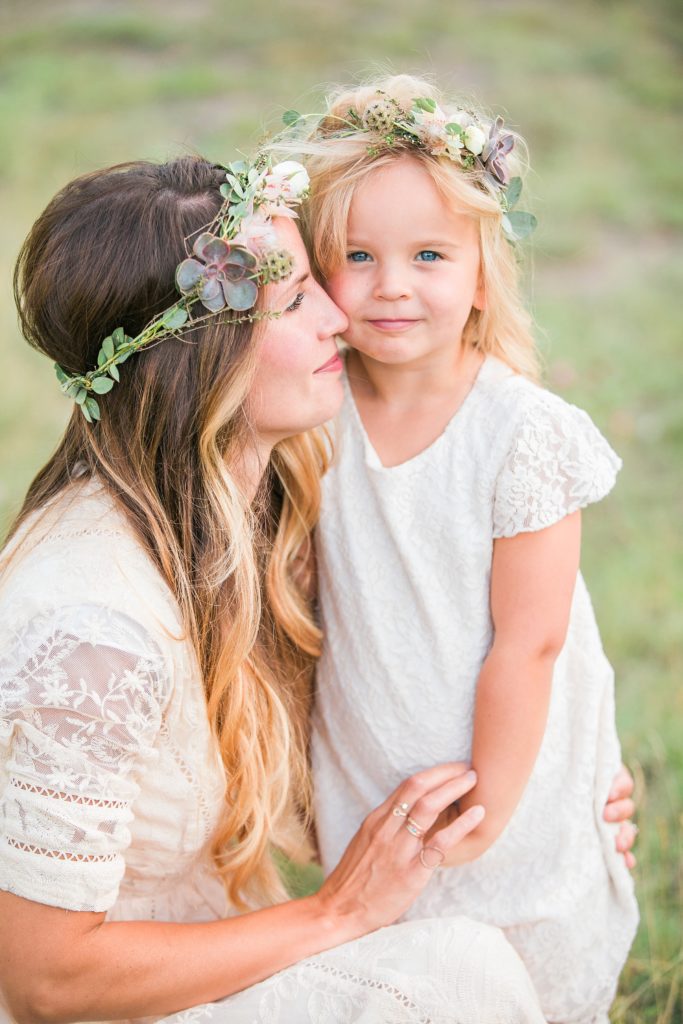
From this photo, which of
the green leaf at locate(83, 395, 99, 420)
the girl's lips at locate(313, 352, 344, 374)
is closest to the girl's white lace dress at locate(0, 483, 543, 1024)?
the green leaf at locate(83, 395, 99, 420)

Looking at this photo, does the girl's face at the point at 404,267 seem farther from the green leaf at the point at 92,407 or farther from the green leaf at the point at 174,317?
the green leaf at the point at 92,407

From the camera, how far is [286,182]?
2293 millimetres

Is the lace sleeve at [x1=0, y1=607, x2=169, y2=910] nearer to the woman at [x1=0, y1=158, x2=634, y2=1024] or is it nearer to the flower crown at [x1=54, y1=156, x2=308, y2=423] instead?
the woman at [x1=0, y1=158, x2=634, y2=1024]

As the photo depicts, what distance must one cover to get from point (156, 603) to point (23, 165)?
645 cm

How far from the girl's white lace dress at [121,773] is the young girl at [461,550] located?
35 cm

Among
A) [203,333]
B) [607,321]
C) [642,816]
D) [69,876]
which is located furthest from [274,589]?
[607,321]

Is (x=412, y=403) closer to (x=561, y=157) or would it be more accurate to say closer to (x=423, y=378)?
(x=423, y=378)

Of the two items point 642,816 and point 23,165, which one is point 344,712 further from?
point 23,165

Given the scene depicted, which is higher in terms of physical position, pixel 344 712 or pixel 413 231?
pixel 413 231

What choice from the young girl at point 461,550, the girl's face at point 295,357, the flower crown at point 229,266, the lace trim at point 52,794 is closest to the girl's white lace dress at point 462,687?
Result: the young girl at point 461,550

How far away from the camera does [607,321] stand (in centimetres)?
645

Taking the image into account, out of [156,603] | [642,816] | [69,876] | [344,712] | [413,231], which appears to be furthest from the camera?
[642,816]

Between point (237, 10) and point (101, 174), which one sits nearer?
point (101, 174)

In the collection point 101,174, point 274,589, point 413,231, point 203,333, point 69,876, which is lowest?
point 69,876
